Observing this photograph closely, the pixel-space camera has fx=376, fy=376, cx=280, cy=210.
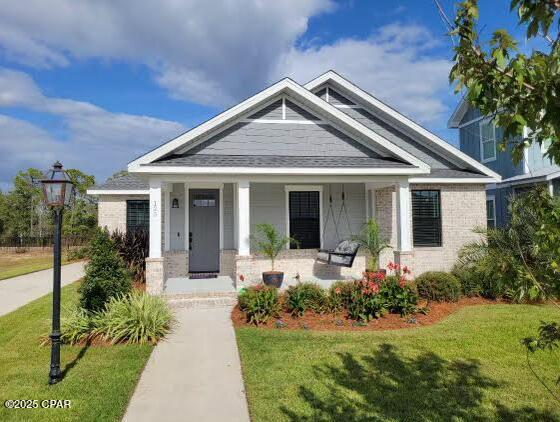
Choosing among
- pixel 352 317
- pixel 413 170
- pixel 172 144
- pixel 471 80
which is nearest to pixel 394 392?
pixel 352 317

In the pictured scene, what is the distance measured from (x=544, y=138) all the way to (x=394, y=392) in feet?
12.0

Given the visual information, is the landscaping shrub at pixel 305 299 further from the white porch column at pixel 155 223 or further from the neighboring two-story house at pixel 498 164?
the neighboring two-story house at pixel 498 164

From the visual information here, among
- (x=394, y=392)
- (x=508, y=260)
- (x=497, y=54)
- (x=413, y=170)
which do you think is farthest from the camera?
(x=413, y=170)

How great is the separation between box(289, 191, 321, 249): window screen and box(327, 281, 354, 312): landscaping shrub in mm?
Answer: 3756

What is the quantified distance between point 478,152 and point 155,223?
48.6 ft

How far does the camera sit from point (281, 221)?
39.4 ft

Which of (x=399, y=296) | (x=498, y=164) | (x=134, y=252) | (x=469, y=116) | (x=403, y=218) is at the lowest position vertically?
(x=399, y=296)

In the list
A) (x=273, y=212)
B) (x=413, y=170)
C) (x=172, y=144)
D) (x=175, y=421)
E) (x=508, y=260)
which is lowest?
(x=175, y=421)

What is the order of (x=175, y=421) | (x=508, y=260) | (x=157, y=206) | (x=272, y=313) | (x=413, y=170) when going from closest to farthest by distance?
(x=508, y=260), (x=175, y=421), (x=272, y=313), (x=157, y=206), (x=413, y=170)

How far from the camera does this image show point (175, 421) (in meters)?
4.10

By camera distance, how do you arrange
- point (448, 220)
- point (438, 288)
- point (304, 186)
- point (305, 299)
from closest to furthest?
1. point (305, 299)
2. point (438, 288)
3. point (304, 186)
4. point (448, 220)

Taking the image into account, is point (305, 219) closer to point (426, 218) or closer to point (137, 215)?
point (426, 218)

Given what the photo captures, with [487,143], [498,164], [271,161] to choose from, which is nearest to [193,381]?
[271,161]

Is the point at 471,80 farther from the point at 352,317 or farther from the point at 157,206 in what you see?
the point at 157,206
